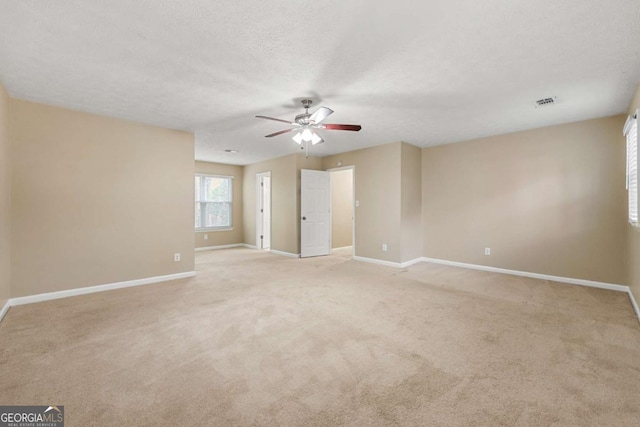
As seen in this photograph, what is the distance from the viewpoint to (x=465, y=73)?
279 cm

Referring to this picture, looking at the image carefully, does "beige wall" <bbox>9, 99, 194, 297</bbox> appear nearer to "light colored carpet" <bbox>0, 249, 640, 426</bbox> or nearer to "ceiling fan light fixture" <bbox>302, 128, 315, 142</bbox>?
"light colored carpet" <bbox>0, 249, 640, 426</bbox>

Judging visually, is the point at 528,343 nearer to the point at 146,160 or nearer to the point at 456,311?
the point at 456,311

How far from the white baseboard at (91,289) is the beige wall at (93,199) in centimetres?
6

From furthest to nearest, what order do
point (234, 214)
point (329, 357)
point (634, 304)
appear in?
point (234, 214) → point (634, 304) → point (329, 357)

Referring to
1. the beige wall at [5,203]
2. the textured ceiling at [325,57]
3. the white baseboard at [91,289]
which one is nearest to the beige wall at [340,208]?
the textured ceiling at [325,57]

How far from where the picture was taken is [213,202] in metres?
8.20

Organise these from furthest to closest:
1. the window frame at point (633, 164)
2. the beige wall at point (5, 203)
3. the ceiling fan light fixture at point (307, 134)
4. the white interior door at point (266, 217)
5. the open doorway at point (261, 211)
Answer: the white interior door at point (266, 217), the open doorway at point (261, 211), the ceiling fan light fixture at point (307, 134), the beige wall at point (5, 203), the window frame at point (633, 164)

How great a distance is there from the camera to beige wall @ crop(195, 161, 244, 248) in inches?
313

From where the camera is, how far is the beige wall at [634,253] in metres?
3.15

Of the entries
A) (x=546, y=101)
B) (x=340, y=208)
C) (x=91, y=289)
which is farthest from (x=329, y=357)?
(x=340, y=208)

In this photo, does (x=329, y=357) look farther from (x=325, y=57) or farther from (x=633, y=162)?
(x=633, y=162)

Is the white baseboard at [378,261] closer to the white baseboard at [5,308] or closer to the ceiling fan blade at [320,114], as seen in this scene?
the ceiling fan blade at [320,114]

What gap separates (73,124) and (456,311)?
17.8ft

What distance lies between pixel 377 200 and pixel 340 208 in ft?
7.14
